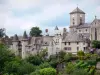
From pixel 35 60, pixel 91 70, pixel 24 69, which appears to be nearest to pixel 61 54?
pixel 35 60

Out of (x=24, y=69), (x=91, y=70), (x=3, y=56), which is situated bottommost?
(x=91, y=70)

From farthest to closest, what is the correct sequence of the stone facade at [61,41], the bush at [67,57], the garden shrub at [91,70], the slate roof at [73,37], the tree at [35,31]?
the tree at [35,31]
the stone facade at [61,41]
the slate roof at [73,37]
the bush at [67,57]
the garden shrub at [91,70]

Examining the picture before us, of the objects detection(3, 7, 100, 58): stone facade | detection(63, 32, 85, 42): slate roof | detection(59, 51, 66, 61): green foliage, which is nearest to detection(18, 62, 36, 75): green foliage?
detection(59, 51, 66, 61): green foliage

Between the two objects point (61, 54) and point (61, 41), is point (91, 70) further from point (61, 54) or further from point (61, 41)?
point (61, 41)

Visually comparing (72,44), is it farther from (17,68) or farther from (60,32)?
(17,68)

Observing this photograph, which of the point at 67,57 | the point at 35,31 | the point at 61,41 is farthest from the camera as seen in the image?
the point at 35,31

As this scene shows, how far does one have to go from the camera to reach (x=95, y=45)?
229ft

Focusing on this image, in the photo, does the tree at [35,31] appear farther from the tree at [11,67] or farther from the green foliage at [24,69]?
the tree at [11,67]

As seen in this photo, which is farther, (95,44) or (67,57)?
(95,44)

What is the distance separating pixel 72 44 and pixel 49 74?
872 inches

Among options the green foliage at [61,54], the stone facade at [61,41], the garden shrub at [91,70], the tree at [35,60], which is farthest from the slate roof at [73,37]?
the garden shrub at [91,70]

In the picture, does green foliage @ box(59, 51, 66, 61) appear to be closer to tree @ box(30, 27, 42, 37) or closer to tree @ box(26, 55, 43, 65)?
tree @ box(26, 55, 43, 65)

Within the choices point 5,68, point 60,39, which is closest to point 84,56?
point 60,39

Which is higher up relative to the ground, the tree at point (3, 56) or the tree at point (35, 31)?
the tree at point (35, 31)
